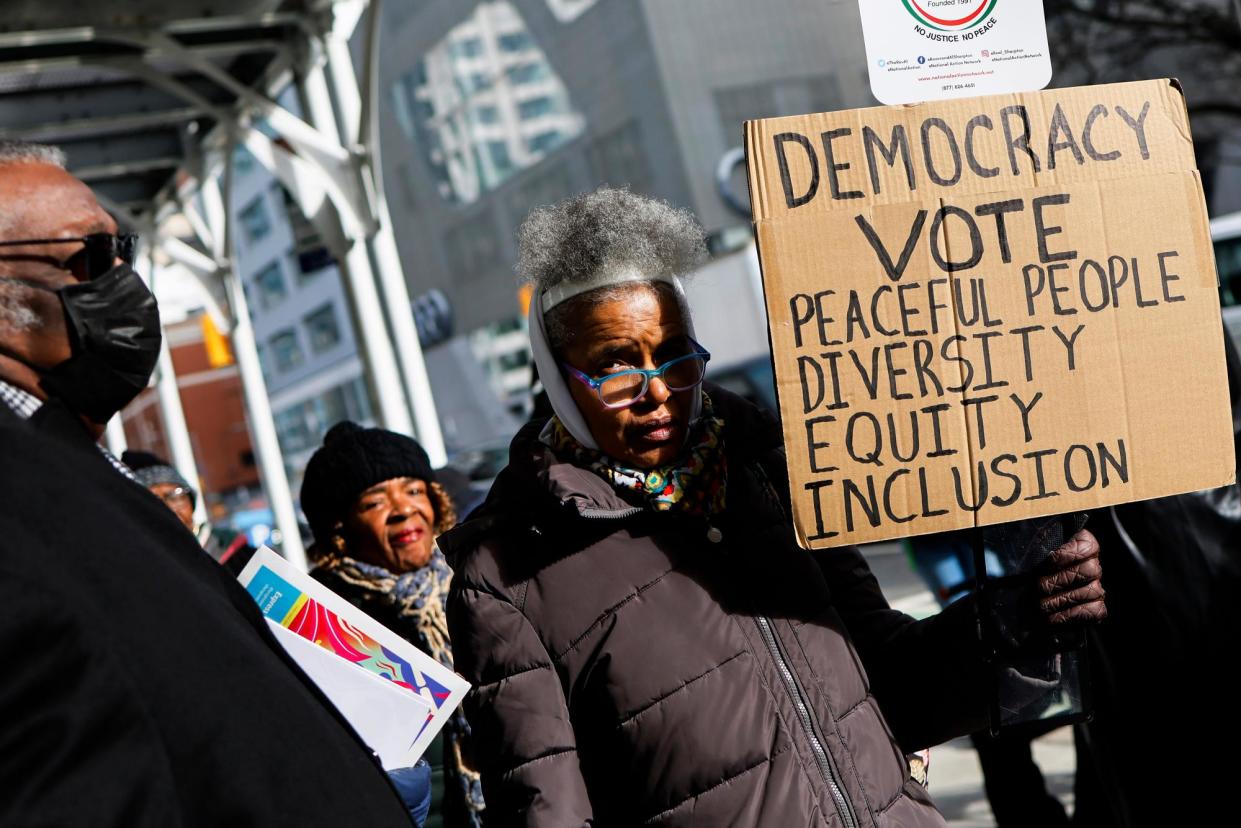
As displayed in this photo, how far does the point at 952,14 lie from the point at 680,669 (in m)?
1.12

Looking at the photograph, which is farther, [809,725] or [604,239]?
[604,239]

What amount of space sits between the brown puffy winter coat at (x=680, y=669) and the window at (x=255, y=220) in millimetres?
56029

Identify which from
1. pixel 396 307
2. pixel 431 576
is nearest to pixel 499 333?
pixel 396 307

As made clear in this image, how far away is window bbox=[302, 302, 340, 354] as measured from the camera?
51594 millimetres

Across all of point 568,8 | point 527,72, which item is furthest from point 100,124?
point 527,72

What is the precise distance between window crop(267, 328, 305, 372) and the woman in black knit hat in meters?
53.1

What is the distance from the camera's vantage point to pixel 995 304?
78.2 inches

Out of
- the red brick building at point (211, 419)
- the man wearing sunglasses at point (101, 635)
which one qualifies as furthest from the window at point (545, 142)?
the red brick building at point (211, 419)

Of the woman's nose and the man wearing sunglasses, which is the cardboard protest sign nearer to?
the woman's nose

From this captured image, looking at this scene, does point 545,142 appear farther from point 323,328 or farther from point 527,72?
point 323,328

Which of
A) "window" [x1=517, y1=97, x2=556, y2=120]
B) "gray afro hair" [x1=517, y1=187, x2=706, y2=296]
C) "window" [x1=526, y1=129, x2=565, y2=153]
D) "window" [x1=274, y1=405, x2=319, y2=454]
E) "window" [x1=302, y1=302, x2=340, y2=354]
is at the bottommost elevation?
"window" [x1=274, y1=405, x2=319, y2=454]

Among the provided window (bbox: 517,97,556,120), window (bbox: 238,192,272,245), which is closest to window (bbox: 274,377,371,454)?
window (bbox: 238,192,272,245)

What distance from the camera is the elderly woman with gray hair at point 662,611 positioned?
1899mm

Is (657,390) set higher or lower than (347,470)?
higher
